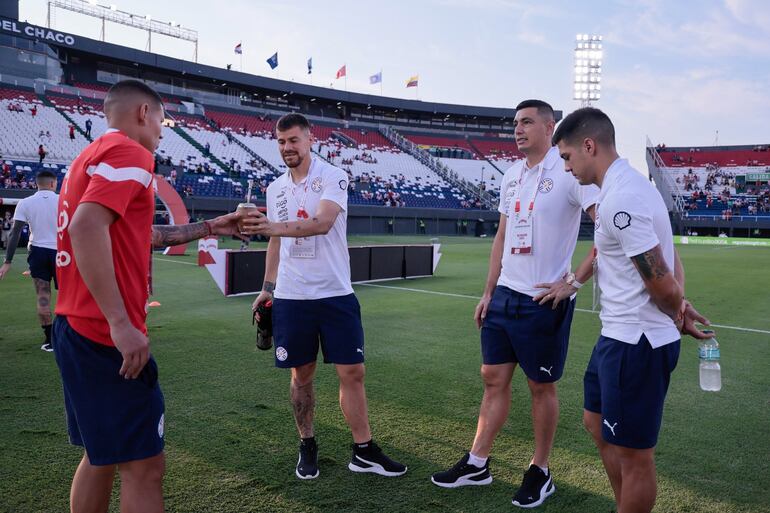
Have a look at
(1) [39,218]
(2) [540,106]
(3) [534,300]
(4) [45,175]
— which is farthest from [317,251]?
(4) [45,175]

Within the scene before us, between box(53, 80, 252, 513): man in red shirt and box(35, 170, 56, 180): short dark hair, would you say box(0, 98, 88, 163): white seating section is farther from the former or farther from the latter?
box(53, 80, 252, 513): man in red shirt

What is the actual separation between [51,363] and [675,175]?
67862mm

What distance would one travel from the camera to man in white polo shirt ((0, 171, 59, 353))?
22.9 ft

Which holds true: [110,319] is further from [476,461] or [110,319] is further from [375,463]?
[476,461]

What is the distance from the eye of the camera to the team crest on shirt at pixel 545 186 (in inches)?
137

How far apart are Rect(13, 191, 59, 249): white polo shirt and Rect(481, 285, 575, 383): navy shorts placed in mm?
6002

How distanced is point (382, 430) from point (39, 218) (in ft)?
17.8

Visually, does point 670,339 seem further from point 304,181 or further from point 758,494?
point 304,181

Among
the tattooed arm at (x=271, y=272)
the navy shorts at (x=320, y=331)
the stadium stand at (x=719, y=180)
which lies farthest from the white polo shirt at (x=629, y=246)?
the stadium stand at (x=719, y=180)

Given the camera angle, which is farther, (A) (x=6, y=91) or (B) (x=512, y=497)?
(A) (x=6, y=91)

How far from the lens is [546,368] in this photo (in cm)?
343

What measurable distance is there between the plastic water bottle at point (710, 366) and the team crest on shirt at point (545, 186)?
1.21m

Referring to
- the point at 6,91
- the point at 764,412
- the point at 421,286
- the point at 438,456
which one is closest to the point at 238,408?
the point at 438,456

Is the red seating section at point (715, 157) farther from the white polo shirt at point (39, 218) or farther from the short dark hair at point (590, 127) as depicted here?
the short dark hair at point (590, 127)
